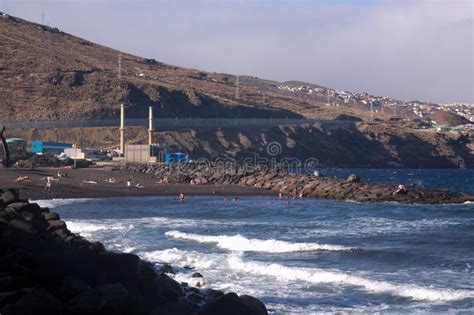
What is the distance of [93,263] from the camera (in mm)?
12961

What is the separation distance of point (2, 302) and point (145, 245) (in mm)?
14053

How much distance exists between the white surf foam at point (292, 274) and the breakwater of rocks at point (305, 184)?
2429 centimetres

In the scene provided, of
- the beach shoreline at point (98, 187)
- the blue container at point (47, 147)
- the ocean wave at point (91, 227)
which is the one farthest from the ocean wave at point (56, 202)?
the blue container at point (47, 147)

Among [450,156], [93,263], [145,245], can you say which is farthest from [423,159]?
[93,263]

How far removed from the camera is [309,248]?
23.9 meters

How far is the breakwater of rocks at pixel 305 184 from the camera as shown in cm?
4625

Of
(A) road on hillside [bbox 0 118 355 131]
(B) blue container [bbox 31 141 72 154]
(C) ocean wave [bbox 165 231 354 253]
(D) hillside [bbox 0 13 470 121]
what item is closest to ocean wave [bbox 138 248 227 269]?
(C) ocean wave [bbox 165 231 354 253]

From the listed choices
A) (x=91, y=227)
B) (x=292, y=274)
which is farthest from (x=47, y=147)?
(x=292, y=274)

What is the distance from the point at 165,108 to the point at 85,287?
91818 mm

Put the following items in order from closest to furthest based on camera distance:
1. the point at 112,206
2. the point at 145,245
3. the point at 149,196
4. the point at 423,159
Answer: the point at 145,245, the point at 112,206, the point at 149,196, the point at 423,159

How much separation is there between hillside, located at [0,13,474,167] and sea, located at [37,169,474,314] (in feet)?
169

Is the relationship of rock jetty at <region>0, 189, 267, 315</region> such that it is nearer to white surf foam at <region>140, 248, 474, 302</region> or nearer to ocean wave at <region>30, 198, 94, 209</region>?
white surf foam at <region>140, 248, 474, 302</region>

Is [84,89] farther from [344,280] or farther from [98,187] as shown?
[344,280]

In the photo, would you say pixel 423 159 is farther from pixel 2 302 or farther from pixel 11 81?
pixel 2 302
